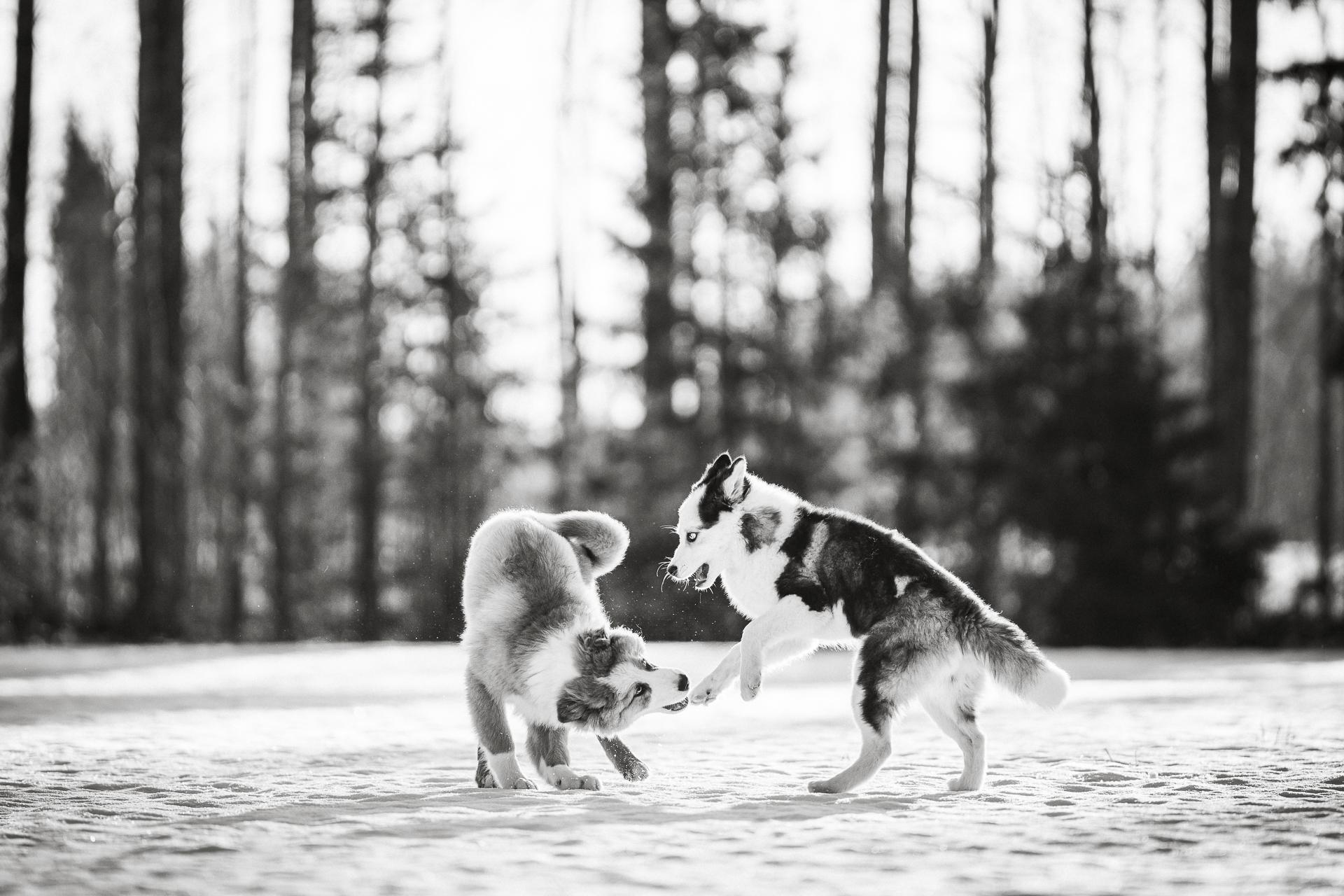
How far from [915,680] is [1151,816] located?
1214mm

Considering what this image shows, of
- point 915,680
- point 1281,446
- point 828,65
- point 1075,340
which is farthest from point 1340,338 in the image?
point 1281,446

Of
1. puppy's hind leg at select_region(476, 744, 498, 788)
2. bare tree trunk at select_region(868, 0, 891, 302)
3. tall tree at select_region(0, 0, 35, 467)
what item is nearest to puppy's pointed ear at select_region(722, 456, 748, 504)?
puppy's hind leg at select_region(476, 744, 498, 788)

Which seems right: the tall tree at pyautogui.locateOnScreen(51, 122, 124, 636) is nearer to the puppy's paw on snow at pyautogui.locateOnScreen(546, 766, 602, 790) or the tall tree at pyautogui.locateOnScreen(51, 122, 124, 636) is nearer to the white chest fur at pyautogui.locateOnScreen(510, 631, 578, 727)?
the puppy's paw on snow at pyautogui.locateOnScreen(546, 766, 602, 790)

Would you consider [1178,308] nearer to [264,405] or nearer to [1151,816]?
[264,405]

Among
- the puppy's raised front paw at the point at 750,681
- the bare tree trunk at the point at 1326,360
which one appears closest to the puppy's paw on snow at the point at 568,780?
the puppy's raised front paw at the point at 750,681

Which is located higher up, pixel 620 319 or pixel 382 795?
pixel 620 319

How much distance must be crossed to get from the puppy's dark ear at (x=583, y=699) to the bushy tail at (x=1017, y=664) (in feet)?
5.73

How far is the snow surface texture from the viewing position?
541cm

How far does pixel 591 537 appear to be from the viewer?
27.8 feet

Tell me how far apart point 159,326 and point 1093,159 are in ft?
55.6

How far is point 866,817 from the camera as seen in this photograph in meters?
6.74

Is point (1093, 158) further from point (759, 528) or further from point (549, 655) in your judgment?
point (549, 655)

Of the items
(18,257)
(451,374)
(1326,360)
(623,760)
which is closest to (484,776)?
(623,760)

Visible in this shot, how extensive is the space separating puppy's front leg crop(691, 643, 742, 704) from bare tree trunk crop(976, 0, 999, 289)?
24825 millimetres
